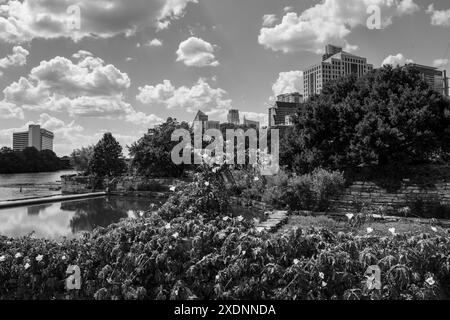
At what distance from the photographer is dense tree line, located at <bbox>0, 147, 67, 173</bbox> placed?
5353 cm

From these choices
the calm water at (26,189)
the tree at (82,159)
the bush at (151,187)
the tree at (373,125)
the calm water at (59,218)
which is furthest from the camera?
the tree at (82,159)

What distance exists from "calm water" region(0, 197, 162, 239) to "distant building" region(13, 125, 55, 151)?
6206 centimetres

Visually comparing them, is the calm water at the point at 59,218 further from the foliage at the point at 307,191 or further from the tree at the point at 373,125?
the tree at the point at 373,125

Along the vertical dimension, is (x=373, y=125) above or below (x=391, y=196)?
above

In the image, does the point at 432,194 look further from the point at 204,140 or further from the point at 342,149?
the point at 204,140

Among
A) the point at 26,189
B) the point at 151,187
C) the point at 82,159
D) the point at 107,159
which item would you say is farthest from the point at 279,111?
the point at 26,189

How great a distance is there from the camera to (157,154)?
21.5m

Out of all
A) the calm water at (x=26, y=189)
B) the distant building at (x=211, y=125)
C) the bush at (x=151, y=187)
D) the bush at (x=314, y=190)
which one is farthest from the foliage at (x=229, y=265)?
the distant building at (x=211, y=125)

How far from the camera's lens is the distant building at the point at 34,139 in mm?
76562

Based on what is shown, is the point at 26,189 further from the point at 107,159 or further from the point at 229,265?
the point at 229,265

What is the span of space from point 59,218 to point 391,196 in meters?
10.7

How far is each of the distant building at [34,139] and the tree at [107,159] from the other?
2033 inches

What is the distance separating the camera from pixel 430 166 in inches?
410

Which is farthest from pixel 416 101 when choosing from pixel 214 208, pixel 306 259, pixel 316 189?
pixel 306 259
